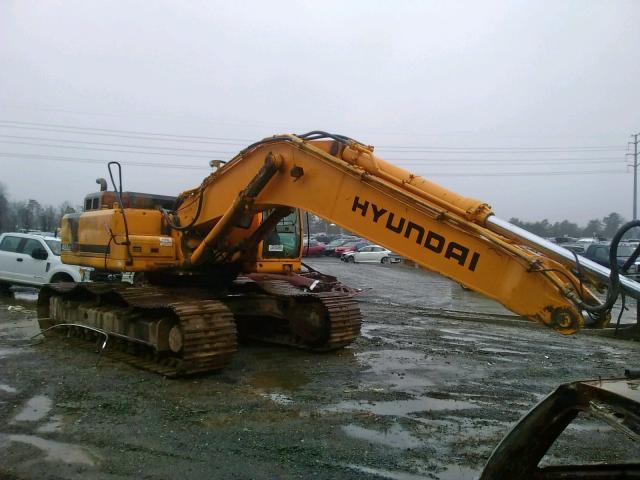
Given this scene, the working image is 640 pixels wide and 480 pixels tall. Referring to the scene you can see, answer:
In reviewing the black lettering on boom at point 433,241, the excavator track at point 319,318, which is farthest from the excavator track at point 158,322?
the black lettering on boom at point 433,241

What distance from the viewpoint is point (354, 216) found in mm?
5629

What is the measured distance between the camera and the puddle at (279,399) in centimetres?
→ 612

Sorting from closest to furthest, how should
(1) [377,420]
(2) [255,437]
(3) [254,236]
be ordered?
(2) [255,437] → (1) [377,420] → (3) [254,236]

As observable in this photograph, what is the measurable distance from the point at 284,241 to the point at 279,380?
9.86 feet

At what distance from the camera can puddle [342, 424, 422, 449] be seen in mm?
4988

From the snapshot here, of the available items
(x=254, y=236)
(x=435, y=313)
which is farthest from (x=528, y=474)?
(x=435, y=313)

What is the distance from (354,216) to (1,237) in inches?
523

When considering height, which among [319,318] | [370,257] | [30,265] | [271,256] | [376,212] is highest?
[376,212]

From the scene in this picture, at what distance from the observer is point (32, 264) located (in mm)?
14500

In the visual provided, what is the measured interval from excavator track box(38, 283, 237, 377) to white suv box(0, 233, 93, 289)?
4.65 meters

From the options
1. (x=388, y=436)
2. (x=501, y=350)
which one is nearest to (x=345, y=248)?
(x=501, y=350)

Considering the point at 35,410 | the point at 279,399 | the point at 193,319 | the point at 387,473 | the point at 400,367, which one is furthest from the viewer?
the point at 400,367

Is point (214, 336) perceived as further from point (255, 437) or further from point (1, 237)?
point (1, 237)

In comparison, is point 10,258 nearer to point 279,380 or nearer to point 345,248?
point 279,380
